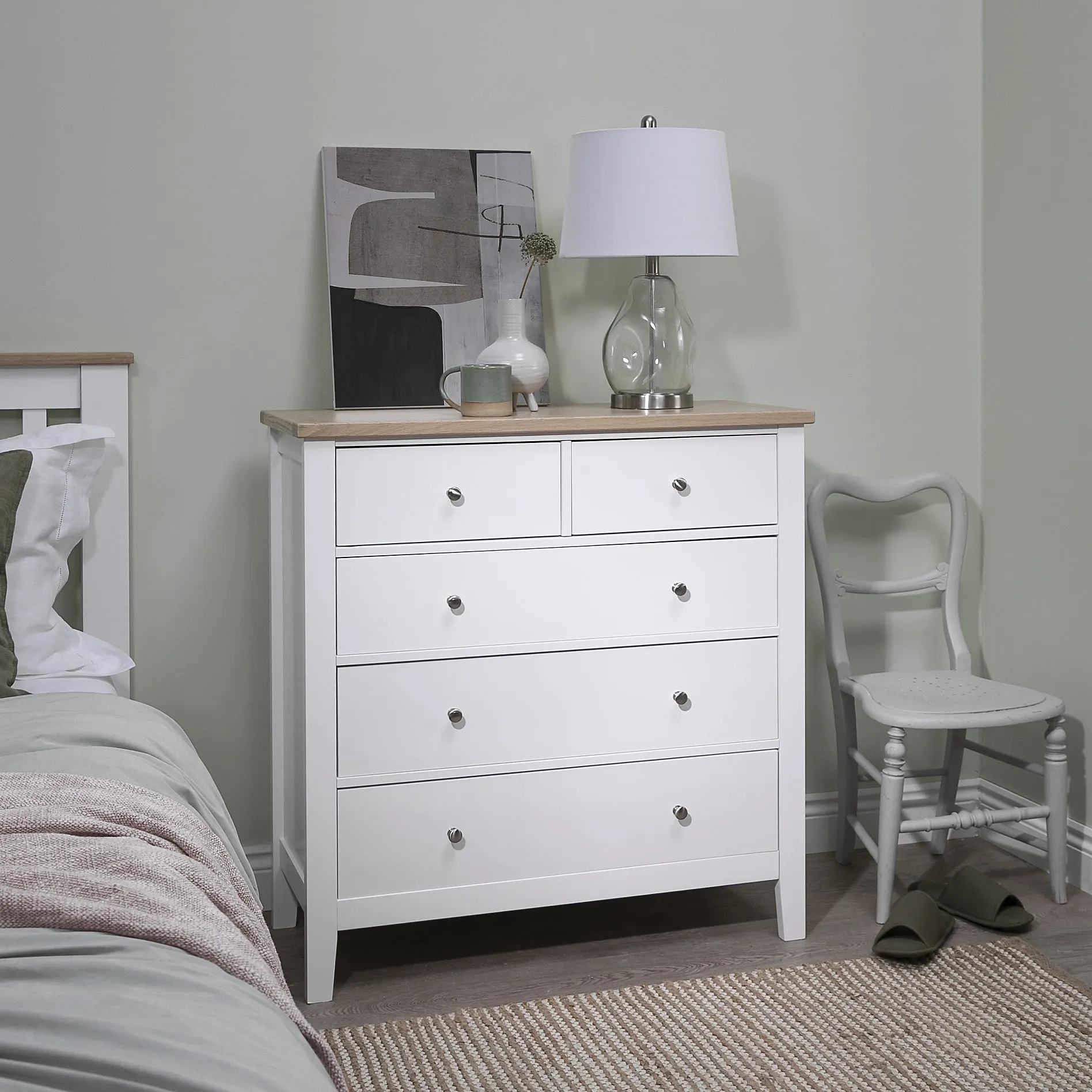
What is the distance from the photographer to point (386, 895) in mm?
2033

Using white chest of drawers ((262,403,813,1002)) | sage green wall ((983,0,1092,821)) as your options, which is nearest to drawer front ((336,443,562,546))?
white chest of drawers ((262,403,813,1002))

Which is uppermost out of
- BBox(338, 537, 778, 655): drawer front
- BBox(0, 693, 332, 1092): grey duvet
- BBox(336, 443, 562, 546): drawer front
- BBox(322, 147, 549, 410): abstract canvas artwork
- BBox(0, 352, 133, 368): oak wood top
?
BBox(322, 147, 549, 410): abstract canvas artwork

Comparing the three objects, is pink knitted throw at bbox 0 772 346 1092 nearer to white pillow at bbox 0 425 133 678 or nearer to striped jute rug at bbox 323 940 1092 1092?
striped jute rug at bbox 323 940 1092 1092

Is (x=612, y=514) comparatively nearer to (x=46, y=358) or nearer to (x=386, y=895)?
(x=386, y=895)

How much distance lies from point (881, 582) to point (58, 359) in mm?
1780

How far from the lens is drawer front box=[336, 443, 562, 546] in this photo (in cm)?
195

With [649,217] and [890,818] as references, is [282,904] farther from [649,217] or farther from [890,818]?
[649,217]

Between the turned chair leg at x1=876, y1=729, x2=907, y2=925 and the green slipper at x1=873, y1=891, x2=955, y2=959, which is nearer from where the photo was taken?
the green slipper at x1=873, y1=891, x2=955, y2=959

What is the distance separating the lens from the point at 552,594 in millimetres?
2062

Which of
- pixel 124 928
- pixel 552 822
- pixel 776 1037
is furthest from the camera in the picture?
pixel 552 822

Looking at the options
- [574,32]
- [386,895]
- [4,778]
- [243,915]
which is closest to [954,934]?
[386,895]

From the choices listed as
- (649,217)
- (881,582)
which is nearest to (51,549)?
(649,217)

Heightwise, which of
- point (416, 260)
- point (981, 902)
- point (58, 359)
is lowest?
point (981, 902)

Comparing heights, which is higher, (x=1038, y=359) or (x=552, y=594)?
(x=1038, y=359)
